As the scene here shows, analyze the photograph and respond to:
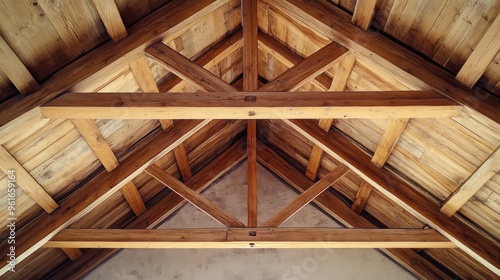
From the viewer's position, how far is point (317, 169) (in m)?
5.59

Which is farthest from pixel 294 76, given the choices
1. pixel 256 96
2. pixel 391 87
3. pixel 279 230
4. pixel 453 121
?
pixel 279 230

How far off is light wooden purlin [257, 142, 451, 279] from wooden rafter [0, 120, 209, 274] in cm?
184

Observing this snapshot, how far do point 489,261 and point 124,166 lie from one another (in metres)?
3.61

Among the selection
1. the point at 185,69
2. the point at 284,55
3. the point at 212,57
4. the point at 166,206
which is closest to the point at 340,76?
the point at 284,55

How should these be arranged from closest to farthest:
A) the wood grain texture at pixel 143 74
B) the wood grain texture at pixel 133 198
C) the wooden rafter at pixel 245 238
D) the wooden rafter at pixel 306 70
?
the wooden rafter at pixel 306 70 < the wood grain texture at pixel 143 74 < the wooden rafter at pixel 245 238 < the wood grain texture at pixel 133 198

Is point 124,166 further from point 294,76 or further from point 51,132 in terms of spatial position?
point 294,76

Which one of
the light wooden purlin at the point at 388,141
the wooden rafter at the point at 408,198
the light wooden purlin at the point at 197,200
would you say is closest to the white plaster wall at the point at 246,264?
the light wooden purlin at the point at 197,200

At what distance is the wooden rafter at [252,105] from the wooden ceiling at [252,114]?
0.01 metres

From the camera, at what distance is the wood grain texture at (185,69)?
333 cm

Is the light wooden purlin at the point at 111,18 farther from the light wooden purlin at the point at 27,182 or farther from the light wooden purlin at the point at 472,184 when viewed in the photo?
the light wooden purlin at the point at 472,184

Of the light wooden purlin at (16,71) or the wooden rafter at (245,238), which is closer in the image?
the light wooden purlin at (16,71)

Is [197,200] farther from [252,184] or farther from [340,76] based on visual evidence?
[340,76]

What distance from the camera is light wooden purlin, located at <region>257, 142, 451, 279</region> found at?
5.17m

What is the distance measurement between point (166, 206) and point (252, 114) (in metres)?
3.02
